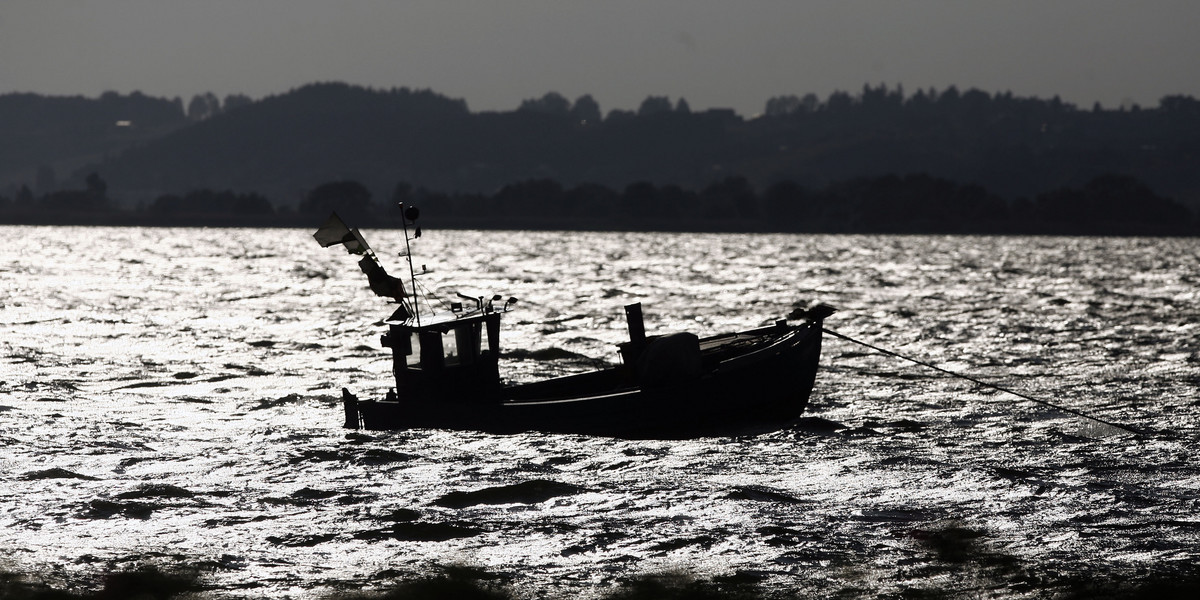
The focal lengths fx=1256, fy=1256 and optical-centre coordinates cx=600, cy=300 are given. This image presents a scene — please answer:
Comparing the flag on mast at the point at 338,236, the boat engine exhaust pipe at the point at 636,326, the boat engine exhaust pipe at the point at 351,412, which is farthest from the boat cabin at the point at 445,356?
the boat engine exhaust pipe at the point at 636,326

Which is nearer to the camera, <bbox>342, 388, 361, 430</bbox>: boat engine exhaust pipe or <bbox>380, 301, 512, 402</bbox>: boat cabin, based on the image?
<bbox>380, 301, 512, 402</bbox>: boat cabin

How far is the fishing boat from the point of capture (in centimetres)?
2111

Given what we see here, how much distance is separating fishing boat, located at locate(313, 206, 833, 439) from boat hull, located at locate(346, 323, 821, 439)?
0.02 m

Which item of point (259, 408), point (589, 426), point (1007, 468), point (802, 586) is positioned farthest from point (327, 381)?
point (802, 586)

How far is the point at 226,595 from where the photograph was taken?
1202 centimetres

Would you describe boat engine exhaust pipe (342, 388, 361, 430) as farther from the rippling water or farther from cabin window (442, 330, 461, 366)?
cabin window (442, 330, 461, 366)

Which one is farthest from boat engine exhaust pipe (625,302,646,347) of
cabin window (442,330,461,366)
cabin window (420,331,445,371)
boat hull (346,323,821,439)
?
cabin window (420,331,445,371)

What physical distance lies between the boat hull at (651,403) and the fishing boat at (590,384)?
0.02m

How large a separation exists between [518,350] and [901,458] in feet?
62.6

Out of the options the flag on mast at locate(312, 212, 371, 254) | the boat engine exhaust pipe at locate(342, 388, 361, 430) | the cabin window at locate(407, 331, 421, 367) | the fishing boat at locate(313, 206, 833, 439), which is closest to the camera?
the fishing boat at locate(313, 206, 833, 439)

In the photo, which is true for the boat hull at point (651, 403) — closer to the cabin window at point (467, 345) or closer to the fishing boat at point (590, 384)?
the fishing boat at point (590, 384)

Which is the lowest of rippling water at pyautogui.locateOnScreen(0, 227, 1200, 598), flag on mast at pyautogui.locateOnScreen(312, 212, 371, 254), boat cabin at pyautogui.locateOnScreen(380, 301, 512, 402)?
rippling water at pyautogui.locateOnScreen(0, 227, 1200, 598)

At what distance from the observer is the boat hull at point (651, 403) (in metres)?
21.0

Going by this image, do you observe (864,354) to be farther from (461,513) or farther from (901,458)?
(461,513)
